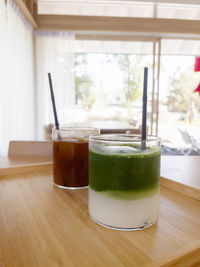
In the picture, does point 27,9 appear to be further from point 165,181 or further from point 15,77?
point 165,181

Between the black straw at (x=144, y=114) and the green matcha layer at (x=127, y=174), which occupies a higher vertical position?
the black straw at (x=144, y=114)

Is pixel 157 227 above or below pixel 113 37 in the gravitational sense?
below

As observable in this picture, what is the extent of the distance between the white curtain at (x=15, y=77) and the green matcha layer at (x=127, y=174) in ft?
8.06

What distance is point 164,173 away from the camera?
2.66 ft

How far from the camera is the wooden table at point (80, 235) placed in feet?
1.21

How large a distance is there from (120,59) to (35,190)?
419 centimetres

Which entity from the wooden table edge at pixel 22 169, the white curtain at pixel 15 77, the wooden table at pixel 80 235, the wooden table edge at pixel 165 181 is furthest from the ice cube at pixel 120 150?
the white curtain at pixel 15 77

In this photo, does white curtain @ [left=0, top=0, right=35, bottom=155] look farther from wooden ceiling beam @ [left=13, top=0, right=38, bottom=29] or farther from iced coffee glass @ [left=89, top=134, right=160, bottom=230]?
iced coffee glass @ [left=89, top=134, right=160, bottom=230]

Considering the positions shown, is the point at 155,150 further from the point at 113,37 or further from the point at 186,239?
the point at 113,37

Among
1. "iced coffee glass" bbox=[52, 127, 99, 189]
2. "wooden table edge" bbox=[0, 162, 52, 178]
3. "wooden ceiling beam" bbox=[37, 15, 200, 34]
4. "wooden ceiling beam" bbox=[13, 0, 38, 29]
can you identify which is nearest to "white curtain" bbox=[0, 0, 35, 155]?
"wooden ceiling beam" bbox=[13, 0, 38, 29]

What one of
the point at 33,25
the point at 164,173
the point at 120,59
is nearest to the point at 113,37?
the point at 120,59

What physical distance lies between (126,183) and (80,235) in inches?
5.1

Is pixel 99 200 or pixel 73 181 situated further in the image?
pixel 73 181

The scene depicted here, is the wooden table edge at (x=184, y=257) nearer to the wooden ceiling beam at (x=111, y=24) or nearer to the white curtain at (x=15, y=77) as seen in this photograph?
the white curtain at (x=15, y=77)
